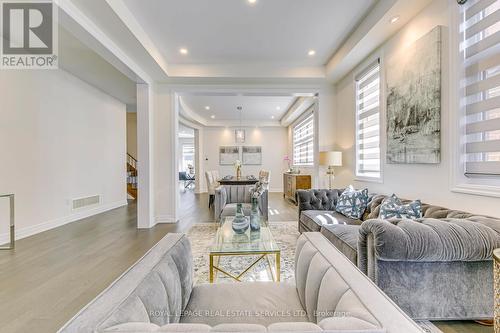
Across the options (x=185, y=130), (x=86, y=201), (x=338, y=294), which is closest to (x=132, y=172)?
(x=86, y=201)

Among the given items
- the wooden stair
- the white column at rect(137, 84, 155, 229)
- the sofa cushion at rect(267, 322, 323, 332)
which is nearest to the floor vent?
the white column at rect(137, 84, 155, 229)

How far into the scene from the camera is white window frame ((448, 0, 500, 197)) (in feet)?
7.25

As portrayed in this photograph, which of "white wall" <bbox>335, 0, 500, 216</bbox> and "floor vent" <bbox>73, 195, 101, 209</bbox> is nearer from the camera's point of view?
"white wall" <bbox>335, 0, 500, 216</bbox>

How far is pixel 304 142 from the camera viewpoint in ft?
26.5

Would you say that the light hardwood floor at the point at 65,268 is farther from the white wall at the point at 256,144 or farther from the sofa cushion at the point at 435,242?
the white wall at the point at 256,144

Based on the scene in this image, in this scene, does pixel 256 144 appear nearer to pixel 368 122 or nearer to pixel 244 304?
pixel 368 122

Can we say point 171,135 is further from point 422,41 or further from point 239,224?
point 422,41

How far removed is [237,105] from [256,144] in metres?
3.13

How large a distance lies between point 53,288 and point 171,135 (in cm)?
320

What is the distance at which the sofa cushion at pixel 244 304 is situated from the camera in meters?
1.12

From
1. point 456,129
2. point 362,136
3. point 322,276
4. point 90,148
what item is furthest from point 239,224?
point 90,148

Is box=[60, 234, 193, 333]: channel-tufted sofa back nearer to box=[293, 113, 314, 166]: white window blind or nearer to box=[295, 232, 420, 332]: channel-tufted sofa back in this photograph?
box=[295, 232, 420, 332]: channel-tufted sofa back

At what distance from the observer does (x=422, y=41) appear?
8.60 feet

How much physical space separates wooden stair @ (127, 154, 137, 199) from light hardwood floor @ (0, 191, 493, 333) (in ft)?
10.7
